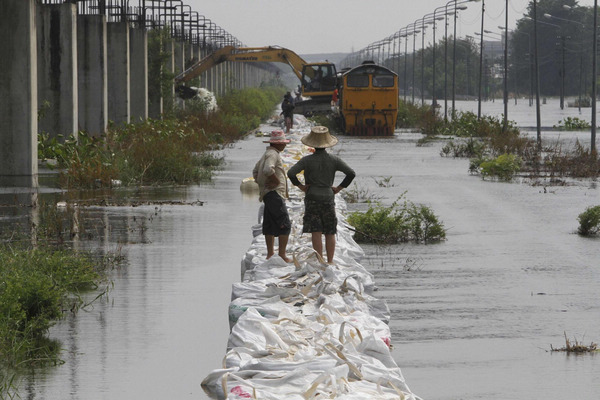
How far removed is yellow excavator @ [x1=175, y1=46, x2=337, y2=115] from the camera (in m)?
60.7

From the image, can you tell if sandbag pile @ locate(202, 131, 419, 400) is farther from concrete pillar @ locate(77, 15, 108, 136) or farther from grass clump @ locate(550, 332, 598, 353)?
concrete pillar @ locate(77, 15, 108, 136)

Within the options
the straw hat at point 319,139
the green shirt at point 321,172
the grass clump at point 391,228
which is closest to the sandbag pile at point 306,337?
the green shirt at point 321,172

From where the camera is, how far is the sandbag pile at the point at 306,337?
7.67 meters

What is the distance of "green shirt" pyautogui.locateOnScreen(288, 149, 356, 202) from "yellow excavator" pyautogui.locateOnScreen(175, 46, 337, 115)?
46.9m

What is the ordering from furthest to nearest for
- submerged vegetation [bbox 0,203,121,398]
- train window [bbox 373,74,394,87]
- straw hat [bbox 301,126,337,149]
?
1. train window [bbox 373,74,394,87]
2. straw hat [bbox 301,126,337,149]
3. submerged vegetation [bbox 0,203,121,398]

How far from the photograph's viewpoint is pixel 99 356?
30.5ft

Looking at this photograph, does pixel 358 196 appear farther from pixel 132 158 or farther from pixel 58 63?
pixel 58 63

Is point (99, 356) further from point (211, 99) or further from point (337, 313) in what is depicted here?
point (211, 99)

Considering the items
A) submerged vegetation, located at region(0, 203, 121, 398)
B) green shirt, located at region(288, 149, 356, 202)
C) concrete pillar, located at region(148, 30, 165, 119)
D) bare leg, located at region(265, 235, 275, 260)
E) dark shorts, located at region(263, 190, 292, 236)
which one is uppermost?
concrete pillar, located at region(148, 30, 165, 119)

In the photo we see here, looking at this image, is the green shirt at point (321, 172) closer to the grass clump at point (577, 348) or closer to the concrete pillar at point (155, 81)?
the grass clump at point (577, 348)

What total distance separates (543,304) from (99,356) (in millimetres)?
4930

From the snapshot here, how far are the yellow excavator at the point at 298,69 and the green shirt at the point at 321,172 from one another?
154 ft

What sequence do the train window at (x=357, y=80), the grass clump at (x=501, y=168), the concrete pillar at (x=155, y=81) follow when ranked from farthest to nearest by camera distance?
1. the train window at (x=357, y=80)
2. the concrete pillar at (x=155, y=81)
3. the grass clump at (x=501, y=168)

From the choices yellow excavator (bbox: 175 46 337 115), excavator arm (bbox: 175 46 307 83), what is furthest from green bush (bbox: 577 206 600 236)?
excavator arm (bbox: 175 46 307 83)
